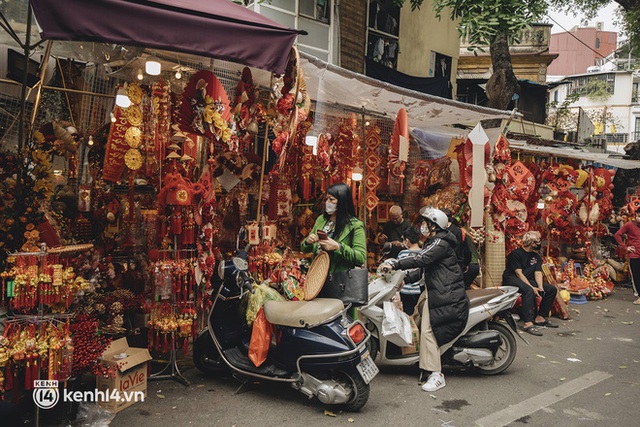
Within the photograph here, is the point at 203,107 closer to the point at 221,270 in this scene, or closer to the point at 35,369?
the point at 221,270

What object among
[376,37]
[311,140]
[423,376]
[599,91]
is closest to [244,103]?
[311,140]

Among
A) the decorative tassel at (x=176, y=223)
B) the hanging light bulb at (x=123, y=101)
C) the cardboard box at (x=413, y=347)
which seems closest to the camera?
the decorative tassel at (x=176, y=223)

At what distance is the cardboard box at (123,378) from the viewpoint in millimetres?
4172

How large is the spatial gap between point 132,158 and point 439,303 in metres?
3.58

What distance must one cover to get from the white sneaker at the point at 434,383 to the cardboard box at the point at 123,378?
270 cm

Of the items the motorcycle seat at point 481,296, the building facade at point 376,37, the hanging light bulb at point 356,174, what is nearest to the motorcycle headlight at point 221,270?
the motorcycle seat at point 481,296

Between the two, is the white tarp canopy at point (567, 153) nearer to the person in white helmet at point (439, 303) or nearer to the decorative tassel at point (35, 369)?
the person in white helmet at point (439, 303)

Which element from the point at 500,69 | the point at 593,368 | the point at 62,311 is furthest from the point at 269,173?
the point at 500,69

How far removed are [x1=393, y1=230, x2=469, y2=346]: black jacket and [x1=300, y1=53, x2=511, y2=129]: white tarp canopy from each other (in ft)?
7.37

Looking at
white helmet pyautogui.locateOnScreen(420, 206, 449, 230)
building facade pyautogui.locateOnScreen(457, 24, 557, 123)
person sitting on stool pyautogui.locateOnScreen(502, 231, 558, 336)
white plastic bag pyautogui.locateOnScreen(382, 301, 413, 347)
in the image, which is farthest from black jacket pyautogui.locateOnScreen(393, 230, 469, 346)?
building facade pyautogui.locateOnScreen(457, 24, 557, 123)

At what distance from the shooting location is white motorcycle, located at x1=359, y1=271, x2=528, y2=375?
16.8 feet

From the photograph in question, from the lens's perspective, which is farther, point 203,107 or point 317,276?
point 203,107

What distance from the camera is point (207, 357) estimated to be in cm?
498

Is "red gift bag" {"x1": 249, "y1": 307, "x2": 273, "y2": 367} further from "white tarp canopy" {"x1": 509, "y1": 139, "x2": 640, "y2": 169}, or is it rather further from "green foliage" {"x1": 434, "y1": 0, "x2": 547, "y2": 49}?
"white tarp canopy" {"x1": 509, "y1": 139, "x2": 640, "y2": 169}
